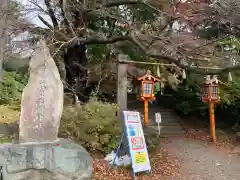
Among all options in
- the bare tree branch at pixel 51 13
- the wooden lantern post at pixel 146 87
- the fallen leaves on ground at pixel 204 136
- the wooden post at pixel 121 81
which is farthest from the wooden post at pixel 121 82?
the fallen leaves on ground at pixel 204 136

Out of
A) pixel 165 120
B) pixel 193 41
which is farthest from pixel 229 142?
pixel 193 41

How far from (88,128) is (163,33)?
3.36 meters

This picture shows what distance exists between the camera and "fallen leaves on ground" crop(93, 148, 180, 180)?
741 centimetres

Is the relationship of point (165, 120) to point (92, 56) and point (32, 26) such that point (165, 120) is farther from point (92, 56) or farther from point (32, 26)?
point (32, 26)

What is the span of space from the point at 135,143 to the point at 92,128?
52.1 inches

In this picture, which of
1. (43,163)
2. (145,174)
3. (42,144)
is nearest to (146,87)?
(145,174)

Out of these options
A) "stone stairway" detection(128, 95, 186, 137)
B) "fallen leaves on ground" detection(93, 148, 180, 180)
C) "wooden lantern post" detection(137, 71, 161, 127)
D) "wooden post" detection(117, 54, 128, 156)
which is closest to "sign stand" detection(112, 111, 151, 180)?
"fallen leaves on ground" detection(93, 148, 180, 180)

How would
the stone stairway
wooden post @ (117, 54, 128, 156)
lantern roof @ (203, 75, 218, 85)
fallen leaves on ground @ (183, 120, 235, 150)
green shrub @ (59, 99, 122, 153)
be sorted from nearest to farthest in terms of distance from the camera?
green shrub @ (59, 99, 122, 153), wooden post @ (117, 54, 128, 156), lantern roof @ (203, 75, 218, 85), fallen leaves on ground @ (183, 120, 235, 150), the stone stairway

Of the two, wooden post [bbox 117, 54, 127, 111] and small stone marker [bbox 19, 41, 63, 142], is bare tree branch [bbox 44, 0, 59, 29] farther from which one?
small stone marker [bbox 19, 41, 63, 142]

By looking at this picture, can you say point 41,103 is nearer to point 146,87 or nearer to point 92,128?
point 92,128

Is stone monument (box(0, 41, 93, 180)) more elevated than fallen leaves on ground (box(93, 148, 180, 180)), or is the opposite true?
stone monument (box(0, 41, 93, 180))

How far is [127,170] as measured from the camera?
25.7 ft

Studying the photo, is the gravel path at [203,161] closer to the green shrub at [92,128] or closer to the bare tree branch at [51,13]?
the green shrub at [92,128]

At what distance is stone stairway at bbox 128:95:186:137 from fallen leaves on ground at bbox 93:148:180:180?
3.27 metres
